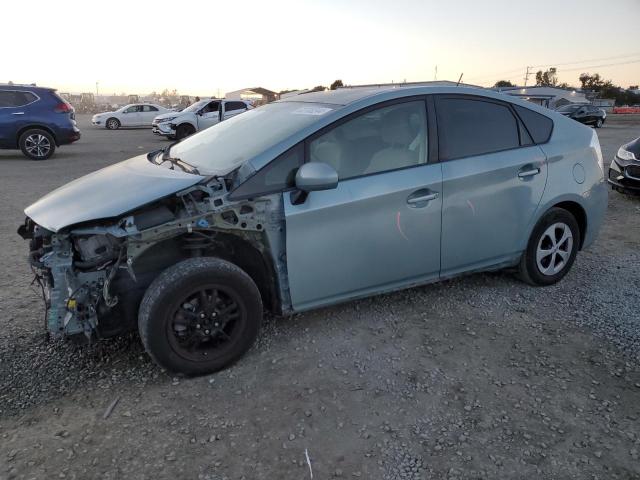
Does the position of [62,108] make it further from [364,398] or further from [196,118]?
[364,398]

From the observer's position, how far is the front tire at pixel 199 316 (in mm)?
2748

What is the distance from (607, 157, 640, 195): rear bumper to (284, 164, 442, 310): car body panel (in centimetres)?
561

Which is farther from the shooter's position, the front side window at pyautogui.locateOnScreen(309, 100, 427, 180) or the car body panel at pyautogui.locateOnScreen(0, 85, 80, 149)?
the car body panel at pyautogui.locateOnScreen(0, 85, 80, 149)

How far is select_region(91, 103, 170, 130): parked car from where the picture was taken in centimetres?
2488

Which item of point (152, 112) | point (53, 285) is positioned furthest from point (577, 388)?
point (152, 112)

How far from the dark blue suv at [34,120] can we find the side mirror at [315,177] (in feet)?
37.3

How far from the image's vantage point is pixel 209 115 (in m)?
18.5

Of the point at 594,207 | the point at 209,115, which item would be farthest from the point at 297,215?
the point at 209,115

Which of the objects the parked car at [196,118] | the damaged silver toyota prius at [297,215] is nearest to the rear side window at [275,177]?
the damaged silver toyota prius at [297,215]

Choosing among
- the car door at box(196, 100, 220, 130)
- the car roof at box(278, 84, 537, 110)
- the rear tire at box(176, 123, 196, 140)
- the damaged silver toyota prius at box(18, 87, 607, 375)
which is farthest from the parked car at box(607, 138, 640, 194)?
the rear tire at box(176, 123, 196, 140)

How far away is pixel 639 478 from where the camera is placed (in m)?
2.19

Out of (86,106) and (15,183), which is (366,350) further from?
(86,106)

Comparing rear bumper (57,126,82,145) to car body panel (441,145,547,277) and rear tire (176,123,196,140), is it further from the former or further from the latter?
car body panel (441,145,547,277)

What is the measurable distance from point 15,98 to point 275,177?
1139 centimetres
